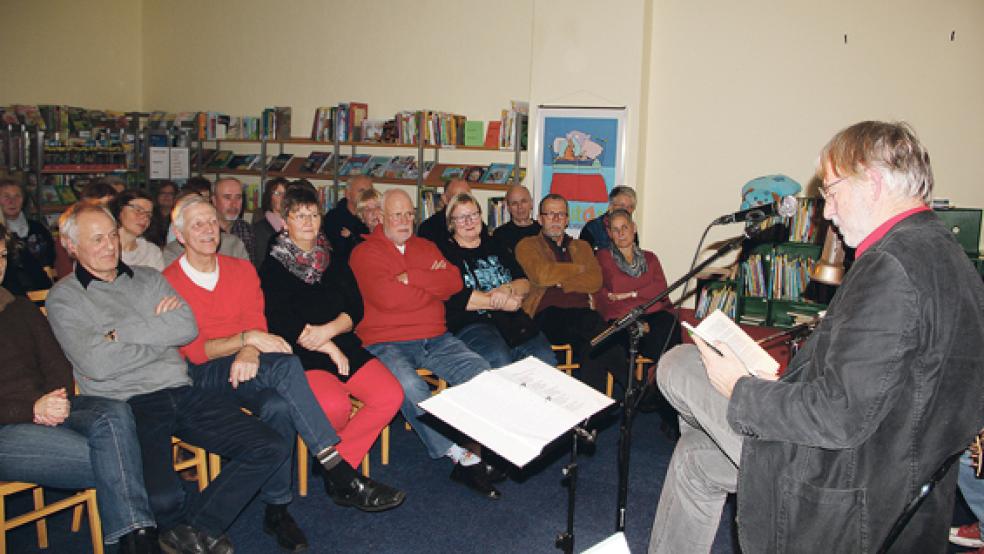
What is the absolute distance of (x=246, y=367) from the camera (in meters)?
2.66

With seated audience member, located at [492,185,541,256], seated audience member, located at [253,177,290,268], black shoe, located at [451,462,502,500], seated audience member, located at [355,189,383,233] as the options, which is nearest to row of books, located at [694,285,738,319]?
seated audience member, located at [492,185,541,256]

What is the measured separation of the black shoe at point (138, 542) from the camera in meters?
2.20

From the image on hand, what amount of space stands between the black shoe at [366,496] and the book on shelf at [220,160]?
552 centimetres

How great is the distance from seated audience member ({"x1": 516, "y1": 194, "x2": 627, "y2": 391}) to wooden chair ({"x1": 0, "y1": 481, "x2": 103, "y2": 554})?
2405 mm

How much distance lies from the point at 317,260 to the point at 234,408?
0.82 m

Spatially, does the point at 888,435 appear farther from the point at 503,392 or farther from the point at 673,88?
the point at 673,88

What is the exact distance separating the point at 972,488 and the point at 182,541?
2.92 meters

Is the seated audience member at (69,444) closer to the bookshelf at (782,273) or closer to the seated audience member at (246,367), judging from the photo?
the seated audience member at (246,367)

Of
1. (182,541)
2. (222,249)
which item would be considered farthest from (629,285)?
(182,541)

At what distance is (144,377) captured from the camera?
2477 millimetres

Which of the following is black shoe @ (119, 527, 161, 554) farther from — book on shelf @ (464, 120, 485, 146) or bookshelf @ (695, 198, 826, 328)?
book on shelf @ (464, 120, 485, 146)

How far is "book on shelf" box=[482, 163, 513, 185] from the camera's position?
19.1ft

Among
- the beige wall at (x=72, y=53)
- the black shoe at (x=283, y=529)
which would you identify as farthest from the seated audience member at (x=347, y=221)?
the beige wall at (x=72, y=53)

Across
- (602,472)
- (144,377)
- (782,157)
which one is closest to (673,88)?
(782,157)
